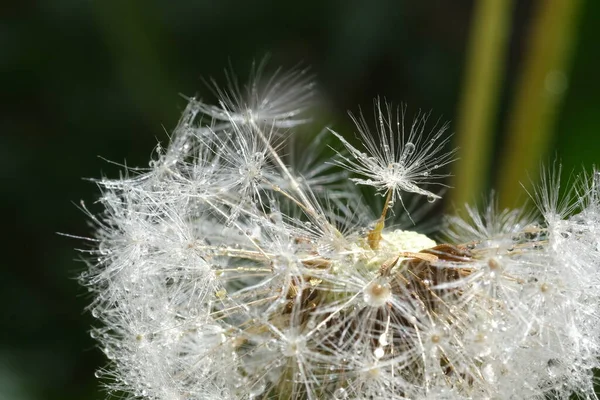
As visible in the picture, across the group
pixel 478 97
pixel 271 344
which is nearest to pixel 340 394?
pixel 271 344

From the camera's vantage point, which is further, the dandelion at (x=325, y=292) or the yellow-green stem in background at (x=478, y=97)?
the yellow-green stem in background at (x=478, y=97)

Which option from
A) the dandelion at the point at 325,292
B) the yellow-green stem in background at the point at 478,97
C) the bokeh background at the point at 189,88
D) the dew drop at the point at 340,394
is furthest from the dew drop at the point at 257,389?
the yellow-green stem in background at the point at 478,97

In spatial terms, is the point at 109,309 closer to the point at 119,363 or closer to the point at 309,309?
the point at 119,363

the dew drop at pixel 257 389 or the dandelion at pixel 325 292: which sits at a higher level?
the dandelion at pixel 325 292

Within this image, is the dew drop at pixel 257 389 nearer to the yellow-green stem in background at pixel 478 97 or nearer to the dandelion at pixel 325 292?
the dandelion at pixel 325 292

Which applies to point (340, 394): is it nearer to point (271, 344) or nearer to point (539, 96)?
point (271, 344)

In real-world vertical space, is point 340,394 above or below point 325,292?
below

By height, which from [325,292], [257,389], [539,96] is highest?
[539,96]
